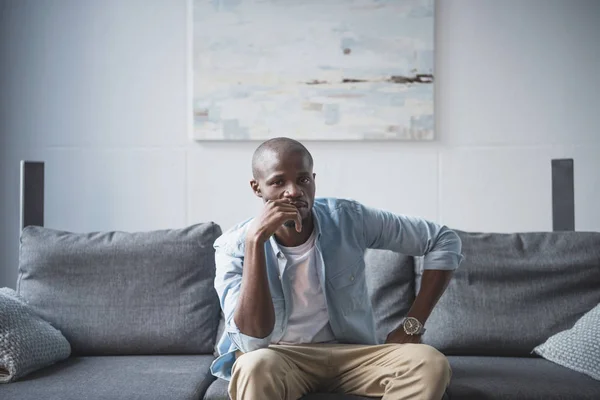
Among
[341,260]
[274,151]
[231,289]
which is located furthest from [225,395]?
[274,151]

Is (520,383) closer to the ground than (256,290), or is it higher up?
closer to the ground

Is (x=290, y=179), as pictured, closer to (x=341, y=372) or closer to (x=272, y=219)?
(x=272, y=219)

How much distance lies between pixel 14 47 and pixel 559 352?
2.93 meters

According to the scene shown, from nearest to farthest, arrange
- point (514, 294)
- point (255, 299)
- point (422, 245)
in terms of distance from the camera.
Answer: point (255, 299) → point (422, 245) → point (514, 294)

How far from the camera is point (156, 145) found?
3.36 meters

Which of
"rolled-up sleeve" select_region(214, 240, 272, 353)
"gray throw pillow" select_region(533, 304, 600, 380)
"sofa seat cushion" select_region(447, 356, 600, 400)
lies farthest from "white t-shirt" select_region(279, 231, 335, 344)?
"gray throw pillow" select_region(533, 304, 600, 380)

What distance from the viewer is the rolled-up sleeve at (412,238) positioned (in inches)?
93.4

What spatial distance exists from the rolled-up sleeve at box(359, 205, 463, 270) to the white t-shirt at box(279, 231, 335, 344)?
24 cm

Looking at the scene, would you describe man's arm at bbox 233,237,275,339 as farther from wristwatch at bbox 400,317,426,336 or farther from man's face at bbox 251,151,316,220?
wristwatch at bbox 400,317,426,336

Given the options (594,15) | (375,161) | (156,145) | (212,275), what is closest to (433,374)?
(212,275)

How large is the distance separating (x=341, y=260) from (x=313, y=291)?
144mm

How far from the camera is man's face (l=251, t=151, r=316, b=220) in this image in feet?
7.18

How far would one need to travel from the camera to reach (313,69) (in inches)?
129

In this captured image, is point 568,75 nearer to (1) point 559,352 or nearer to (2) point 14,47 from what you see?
(1) point 559,352
